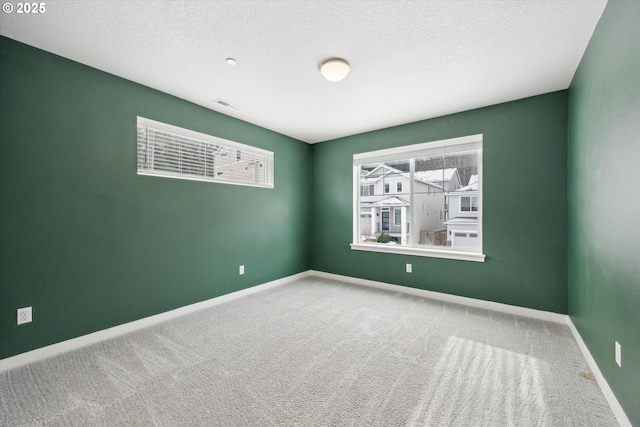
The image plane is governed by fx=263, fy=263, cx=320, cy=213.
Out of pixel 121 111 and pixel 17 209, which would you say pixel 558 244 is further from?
pixel 17 209

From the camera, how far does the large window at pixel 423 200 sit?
355cm

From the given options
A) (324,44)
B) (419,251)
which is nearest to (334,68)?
(324,44)

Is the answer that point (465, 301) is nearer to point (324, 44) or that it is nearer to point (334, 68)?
point (334, 68)

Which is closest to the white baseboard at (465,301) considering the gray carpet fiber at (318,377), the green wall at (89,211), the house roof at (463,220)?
the gray carpet fiber at (318,377)

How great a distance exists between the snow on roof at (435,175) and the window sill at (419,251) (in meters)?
1.04

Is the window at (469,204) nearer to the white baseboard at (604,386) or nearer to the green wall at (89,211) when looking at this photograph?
the white baseboard at (604,386)

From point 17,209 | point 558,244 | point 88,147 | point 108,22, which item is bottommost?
point 558,244

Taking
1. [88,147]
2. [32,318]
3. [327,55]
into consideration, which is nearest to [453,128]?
[327,55]

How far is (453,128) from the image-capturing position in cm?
359

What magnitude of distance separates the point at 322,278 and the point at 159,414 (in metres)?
3.39

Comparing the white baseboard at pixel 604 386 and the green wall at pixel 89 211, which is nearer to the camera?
the white baseboard at pixel 604 386

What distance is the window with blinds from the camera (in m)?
2.89

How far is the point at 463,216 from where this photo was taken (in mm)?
3619

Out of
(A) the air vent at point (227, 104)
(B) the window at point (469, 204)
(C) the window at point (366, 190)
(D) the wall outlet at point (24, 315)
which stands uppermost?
(A) the air vent at point (227, 104)
